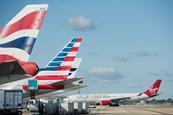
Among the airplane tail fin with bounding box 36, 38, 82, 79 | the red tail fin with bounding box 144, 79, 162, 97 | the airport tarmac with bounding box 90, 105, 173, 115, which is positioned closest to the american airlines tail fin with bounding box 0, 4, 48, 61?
the airplane tail fin with bounding box 36, 38, 82, 79

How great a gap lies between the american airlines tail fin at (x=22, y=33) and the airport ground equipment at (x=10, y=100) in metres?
13.5

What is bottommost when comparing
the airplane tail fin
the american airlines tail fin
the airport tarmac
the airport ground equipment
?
the airport tarmac

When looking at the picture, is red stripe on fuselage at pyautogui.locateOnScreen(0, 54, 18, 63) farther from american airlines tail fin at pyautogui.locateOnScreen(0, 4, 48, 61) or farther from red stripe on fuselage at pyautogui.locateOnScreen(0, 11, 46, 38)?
red stripe on fuselage at pyautogui.locateOnScreen(0, 11, 46, 38)

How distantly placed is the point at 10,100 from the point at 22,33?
46.0 ft

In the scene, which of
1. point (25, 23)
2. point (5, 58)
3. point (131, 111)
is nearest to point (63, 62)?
point (131, 111)

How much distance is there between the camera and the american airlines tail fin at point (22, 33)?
1719 cm

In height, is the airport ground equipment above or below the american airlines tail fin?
below

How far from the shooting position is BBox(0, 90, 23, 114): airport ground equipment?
30.1m

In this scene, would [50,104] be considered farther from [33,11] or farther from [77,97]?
[77,97]

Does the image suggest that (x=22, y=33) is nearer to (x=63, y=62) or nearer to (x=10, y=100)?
(x=10, y=100)

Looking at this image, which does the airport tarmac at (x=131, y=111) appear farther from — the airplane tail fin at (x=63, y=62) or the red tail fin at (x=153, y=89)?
the red tail fin at (x=153, y=89)

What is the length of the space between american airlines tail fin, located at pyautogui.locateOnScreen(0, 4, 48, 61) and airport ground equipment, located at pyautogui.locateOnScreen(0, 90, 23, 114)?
13498mm

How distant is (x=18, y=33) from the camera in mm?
17438

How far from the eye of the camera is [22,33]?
1741cm
